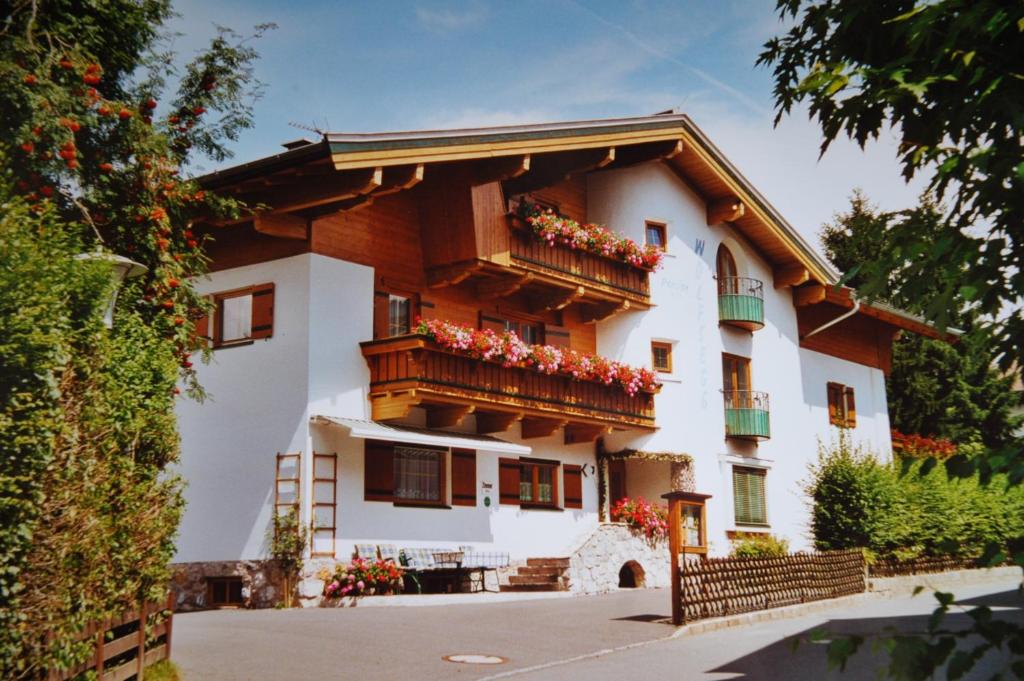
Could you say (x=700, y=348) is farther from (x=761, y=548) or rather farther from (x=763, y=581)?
(x=763, y=581)

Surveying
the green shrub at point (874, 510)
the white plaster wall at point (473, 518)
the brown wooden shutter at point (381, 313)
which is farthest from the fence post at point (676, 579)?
the green shrub at point (874, 510)

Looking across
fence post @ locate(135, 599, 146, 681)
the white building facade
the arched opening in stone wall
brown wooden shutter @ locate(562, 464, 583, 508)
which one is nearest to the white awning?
the white building facade

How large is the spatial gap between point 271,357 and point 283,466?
2.16m

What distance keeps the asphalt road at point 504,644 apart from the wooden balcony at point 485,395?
4.07 meters

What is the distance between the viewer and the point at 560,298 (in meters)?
26.1

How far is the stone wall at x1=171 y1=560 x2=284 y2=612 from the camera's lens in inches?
797

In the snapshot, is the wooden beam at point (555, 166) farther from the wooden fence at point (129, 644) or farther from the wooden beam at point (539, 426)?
the wooden fence at point (129, 644)

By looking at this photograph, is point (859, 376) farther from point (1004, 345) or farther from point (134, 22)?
point (1004, 345)

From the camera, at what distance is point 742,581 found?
722 inches

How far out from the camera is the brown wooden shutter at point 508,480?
24719 millimetres

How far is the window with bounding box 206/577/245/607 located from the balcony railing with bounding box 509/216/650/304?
862cm

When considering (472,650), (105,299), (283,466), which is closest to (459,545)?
(283,466)

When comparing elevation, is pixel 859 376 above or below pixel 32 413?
above

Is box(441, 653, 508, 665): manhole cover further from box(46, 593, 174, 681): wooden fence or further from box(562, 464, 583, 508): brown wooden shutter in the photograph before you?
box(562, 464, 583, 508): brown wooden shutter
